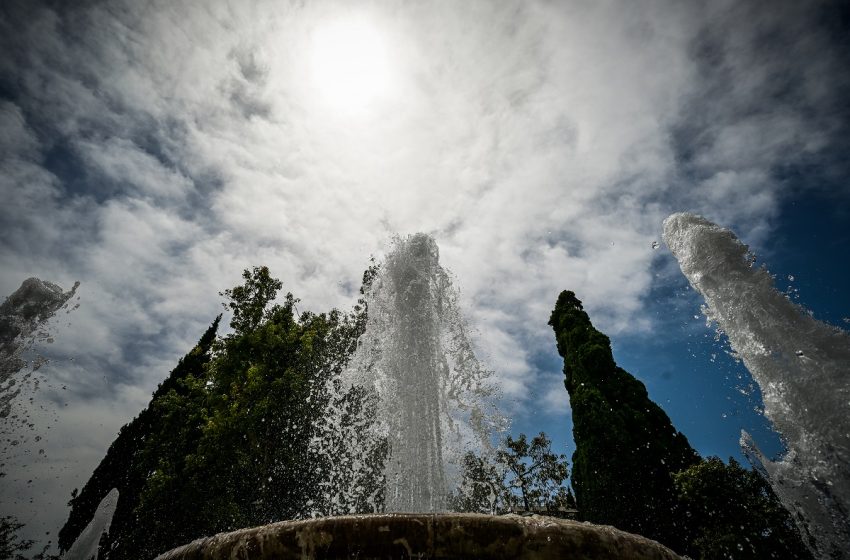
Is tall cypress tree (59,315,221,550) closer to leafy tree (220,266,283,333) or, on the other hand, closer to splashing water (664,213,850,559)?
leafy tree (220,266,283,333)

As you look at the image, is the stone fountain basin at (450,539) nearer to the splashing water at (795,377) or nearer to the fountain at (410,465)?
the fountain at (410,465)

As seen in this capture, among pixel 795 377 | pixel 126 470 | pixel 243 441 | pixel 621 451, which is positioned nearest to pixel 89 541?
pixel 243 441

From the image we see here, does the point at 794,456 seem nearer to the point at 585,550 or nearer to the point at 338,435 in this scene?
the point at 585,550

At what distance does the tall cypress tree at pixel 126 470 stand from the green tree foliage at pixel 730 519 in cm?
1574

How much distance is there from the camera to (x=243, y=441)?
1262cm

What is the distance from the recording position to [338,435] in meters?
14.3

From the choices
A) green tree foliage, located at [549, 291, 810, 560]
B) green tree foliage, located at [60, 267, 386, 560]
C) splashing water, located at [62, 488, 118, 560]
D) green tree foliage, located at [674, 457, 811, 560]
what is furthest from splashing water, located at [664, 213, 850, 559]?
splashing water, located at [62, 488, 118, 560]

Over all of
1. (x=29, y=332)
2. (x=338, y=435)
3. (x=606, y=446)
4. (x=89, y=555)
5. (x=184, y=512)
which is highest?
(x=29, y=332)

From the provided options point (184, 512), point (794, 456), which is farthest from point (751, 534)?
point (184, 512)

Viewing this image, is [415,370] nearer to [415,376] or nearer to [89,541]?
[415,376]

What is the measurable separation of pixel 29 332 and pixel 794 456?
2208cm

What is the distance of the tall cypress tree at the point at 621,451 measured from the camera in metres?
9.86

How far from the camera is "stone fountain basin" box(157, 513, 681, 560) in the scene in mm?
1812

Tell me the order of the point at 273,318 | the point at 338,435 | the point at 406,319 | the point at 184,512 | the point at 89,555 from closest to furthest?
1. the point at 406,319
2. the point at 89,555
3. the point at 184,512
4. the point at 338,435
5. the point at 273,318
